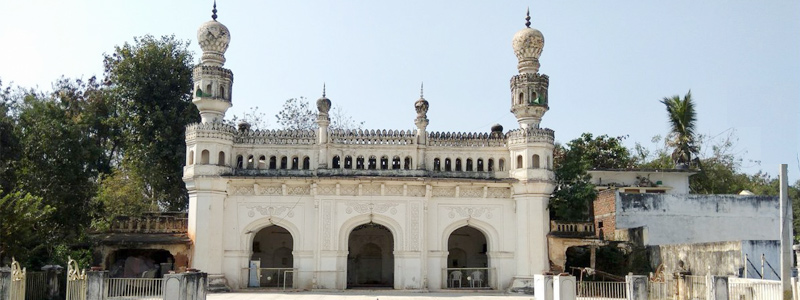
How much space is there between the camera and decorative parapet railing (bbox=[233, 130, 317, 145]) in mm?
29016

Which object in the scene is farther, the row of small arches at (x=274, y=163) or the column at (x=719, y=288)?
the row of small arches at (x=274, y=163)

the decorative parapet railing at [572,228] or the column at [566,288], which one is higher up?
the decorative parapet railing at [572,228]

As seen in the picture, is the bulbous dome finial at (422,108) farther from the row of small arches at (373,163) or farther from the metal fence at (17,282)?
the metal fence at (17,282)

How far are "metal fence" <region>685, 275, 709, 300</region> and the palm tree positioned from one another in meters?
21.1

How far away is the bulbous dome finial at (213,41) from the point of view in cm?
2931

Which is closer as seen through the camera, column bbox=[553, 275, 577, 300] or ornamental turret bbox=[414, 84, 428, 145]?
column bbox=[553, 275, 577, 300]

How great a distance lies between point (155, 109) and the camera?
120 feet

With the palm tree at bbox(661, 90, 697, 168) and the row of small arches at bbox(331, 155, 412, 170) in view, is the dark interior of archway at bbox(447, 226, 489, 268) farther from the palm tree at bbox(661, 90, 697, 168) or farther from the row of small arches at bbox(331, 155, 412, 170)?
the palm tree at bbox(661, 90, 697, 168)

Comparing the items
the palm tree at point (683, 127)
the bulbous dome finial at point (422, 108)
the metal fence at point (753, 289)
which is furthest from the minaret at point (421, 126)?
the palm tree at point (683, 127)

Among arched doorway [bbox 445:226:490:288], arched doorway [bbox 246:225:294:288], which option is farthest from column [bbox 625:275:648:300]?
arched doorway [bbox 246:225:294:288]

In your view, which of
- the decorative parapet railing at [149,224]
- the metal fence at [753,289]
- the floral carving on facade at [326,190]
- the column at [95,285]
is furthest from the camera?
the floral carving on facade at [326,190]

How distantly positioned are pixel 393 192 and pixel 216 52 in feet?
26.9

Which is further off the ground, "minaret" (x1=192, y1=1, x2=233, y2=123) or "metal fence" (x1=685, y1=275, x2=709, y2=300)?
"minaret" (x1=192, y1=1, x2=233, y2=123)

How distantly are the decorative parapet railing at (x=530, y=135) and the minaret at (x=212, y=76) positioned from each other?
10240mm
